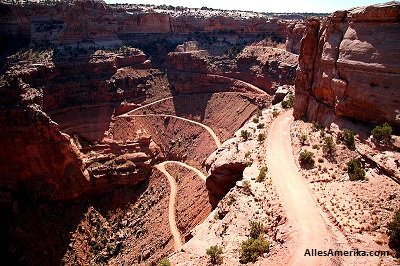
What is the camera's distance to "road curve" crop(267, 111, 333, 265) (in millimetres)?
20781

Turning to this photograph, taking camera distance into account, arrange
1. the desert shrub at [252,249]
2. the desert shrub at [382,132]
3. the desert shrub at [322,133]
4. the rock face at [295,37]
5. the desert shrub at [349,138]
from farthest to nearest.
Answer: the rock face at [295,37] < the desert shrub at [322,133] < the desert shrub at [349,138] < the desert shrub at [382,132] < the desert shrub at [252,249]

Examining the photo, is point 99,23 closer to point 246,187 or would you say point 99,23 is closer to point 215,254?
point 246,187

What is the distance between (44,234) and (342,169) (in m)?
34.6

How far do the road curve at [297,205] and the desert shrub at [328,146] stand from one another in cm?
315

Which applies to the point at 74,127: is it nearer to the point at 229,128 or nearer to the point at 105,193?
the point at 105,193

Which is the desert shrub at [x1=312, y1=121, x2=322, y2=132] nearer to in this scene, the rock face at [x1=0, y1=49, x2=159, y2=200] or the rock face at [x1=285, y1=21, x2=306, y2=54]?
the rock face at [x1=0, y1=49, x2=159, y2=200]

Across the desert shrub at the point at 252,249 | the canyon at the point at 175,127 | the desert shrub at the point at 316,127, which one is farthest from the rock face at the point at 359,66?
the desert shrub at the point at 252,249

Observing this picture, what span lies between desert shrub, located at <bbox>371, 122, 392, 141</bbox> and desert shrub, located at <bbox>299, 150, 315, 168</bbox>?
18.1 feet

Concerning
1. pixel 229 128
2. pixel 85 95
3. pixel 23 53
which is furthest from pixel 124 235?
pixel 23 53

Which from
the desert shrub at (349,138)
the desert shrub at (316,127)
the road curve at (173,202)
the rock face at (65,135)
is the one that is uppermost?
the desert shrub at (349,138)

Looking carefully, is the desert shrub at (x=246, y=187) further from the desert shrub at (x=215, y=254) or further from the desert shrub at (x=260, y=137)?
the desert shrub at (x=260, y=137)

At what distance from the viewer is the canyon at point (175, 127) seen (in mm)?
26766

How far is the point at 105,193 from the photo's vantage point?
48.9 meters

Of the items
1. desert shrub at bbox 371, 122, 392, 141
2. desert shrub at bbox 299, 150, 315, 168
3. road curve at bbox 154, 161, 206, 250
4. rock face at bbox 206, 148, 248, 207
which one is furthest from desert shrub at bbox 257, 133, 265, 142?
desert shrub at bbox 371, 122, 392, 141
